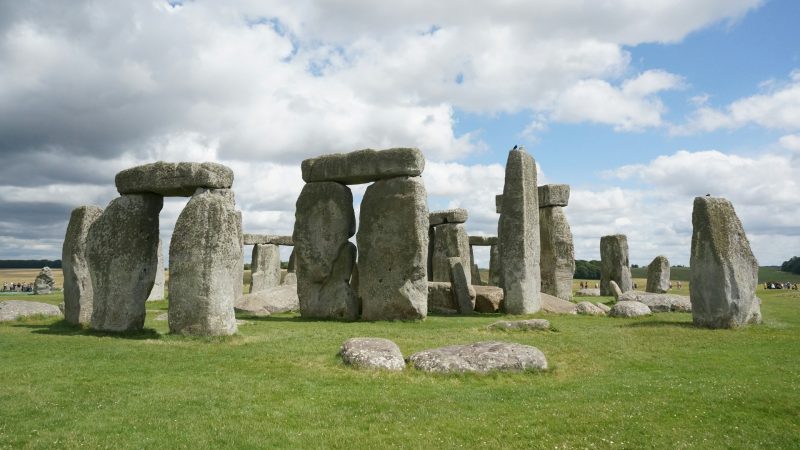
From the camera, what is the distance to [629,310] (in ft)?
61.9

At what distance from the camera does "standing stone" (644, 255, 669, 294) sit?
103ft

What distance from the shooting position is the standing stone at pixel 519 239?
20328 mm

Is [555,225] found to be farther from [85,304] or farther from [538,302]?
[85,304]

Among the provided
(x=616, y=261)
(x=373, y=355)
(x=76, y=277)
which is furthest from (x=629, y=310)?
(x=76, y=277)

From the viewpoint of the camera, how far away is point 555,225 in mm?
26688

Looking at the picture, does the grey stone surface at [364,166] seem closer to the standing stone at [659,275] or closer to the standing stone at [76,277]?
the standing stone at [76,277]

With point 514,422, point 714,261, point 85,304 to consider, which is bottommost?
point 514,422

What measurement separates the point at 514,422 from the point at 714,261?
10228 millimetres

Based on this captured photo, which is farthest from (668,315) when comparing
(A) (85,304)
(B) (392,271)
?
(A) (85,304)

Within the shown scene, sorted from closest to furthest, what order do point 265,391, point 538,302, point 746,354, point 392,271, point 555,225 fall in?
point 265,391 < point 746,354 < point 392,271 < point 538,302 < point 555,225

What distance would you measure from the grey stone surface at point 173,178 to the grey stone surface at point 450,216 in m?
17.2

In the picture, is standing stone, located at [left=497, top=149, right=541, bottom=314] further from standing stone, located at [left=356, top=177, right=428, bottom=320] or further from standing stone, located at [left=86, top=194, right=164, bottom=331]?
standing stone, located at [left=86, top=194, right=164, bottom=331]

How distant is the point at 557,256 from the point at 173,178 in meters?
17.8

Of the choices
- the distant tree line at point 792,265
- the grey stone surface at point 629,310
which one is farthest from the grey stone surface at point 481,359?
the distant tree line at point 792,265
